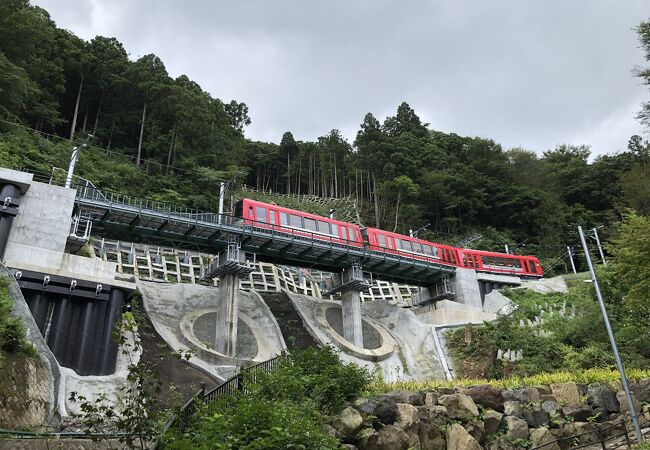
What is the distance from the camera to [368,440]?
12.3 meters

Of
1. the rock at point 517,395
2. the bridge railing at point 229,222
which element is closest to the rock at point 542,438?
the rock at point 517,395

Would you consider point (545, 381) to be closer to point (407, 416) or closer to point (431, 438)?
point (431, 438)

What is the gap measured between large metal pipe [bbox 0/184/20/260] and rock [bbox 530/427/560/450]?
67.7ft

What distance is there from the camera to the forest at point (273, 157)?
42.2 meters

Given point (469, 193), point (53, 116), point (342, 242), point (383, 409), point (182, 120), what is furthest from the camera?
point (469, 193)

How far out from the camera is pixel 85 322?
20.6 m

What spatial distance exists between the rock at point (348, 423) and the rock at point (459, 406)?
3.13m

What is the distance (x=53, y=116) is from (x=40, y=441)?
4240 cm

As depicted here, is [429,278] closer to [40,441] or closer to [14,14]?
[40,441]

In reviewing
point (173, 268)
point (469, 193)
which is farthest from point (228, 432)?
point (469, 193)

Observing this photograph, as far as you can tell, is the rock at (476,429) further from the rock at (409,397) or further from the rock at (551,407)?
the rock at (551,407)

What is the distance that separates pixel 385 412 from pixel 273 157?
66.0 m

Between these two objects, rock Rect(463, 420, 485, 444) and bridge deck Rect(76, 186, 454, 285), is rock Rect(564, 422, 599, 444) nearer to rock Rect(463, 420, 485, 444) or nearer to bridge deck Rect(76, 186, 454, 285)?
rock Rect(463, 420, 485, 444)

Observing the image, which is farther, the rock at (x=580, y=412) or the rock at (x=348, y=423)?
the rock at (x=580, y=412)
